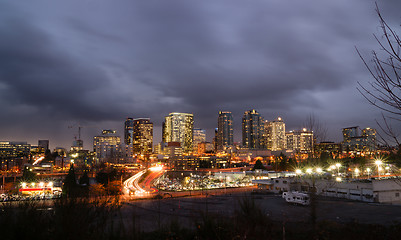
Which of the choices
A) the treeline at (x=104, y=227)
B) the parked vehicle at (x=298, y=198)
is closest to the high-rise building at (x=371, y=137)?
the treeline at (x=104, y=227)

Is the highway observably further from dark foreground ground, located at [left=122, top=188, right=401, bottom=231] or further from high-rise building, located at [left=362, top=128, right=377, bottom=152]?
high-rise building, located at [left=362, top=128, right=377, bottom=152]

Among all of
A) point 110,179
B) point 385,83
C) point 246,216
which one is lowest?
point 110,179

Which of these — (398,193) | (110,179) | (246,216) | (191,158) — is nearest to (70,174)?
(110,179)

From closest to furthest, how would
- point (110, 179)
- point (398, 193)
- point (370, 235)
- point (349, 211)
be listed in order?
1. point (370, 235)
2. point (349, 211)
3. point (398, 193)
4. point (110, 179)

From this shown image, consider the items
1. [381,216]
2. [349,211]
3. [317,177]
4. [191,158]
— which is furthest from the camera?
[191,158]

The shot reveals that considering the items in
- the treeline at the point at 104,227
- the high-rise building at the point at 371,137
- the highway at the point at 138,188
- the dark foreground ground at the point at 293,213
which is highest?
the high-rise building at the point at 371,137

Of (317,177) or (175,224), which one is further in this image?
(317,177)

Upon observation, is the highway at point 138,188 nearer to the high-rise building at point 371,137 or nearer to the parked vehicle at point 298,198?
the parked vehicle at point 298,198

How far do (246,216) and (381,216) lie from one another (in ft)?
47.9

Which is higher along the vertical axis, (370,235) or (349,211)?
(370,235)

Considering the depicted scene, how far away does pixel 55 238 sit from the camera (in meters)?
7.11

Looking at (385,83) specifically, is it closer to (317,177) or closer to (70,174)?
(317,177)

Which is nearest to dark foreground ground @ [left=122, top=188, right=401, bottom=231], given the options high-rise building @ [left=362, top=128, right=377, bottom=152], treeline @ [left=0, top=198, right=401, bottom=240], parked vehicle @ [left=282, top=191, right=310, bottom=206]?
parked vehicle @ [left=282, top=191, right=310, bottom=206]

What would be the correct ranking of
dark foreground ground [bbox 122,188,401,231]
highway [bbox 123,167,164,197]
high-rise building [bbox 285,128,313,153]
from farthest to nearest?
highway [bbox 123,167,164,197], dark foreground ground [bbox 122,188,401,231], high-rise building [bbox 285,128,313,153]
